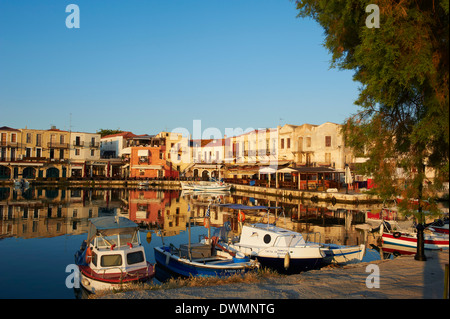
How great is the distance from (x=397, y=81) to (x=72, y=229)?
69.1ft

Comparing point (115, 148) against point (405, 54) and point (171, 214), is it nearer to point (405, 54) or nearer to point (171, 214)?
point (171, 214)

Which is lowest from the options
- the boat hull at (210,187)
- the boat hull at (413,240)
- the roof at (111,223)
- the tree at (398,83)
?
the boat hull at (413,240)

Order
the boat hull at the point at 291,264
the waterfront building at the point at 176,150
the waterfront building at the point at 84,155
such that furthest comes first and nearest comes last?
the waterfront building at the point at 176,150 < the waterfront building at the point at 84,155 < the boat hull at the point at 291,264

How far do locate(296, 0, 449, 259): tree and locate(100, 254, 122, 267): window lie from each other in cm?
829

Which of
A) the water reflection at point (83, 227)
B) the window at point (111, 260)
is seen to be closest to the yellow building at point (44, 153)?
the water reflection at point (83, 227)

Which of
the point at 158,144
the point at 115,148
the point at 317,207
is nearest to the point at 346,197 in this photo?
the point at 317,207

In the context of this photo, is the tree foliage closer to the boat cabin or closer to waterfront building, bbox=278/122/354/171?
the boat cabin

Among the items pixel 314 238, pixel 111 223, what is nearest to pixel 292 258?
pixel 314 238

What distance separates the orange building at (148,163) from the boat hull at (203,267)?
54949mm

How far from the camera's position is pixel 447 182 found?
28.8 ft

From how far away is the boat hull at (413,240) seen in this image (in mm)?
14867

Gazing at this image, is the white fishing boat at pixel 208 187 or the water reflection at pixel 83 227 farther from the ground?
the white fishing boat at pixel 208 187

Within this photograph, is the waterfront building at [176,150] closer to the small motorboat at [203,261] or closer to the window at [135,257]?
the small motorboat at [203,261]

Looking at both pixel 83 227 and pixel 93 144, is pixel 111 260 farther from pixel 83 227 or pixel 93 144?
pixel 93 144
